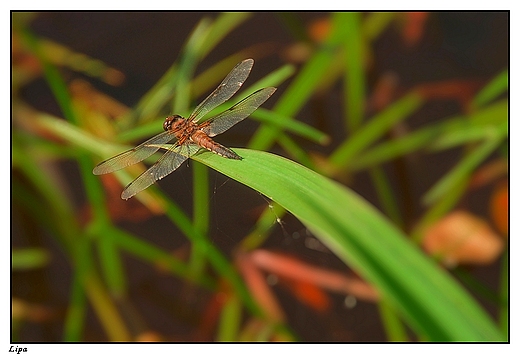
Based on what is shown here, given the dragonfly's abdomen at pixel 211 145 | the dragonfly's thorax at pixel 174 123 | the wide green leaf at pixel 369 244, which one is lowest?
the wide green leaf at pixel 369 244

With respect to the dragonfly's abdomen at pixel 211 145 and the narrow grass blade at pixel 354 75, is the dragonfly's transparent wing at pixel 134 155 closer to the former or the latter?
the dragonfly's abdomen at pixel 211 145

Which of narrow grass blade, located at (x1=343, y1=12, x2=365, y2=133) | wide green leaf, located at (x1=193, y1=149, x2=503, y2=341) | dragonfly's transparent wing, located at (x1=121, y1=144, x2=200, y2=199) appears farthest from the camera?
narrow grass blade, located at (x1=343, y1=12, x2=365, y2=133)

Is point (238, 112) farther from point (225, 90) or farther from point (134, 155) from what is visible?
point (134, 155)

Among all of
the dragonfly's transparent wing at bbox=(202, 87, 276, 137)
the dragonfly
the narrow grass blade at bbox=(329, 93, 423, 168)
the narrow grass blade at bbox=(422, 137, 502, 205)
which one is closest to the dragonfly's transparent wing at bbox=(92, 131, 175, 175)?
the dragonfly

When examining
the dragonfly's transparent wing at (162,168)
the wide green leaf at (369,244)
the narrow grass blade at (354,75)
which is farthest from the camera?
the narrow grass blade at (354,75)

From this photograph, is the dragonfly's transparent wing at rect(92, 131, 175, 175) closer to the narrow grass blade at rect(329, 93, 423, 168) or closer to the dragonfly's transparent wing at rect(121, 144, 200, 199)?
the dragonfly's transparent wing at rect(121, 144, 200, 199)

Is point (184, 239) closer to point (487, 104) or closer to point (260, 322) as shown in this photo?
point (260, 322)

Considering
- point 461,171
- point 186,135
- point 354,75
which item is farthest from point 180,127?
point 461,171

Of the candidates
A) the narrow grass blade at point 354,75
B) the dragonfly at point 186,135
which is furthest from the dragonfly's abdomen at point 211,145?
the narrow grass blade at point 354,75
